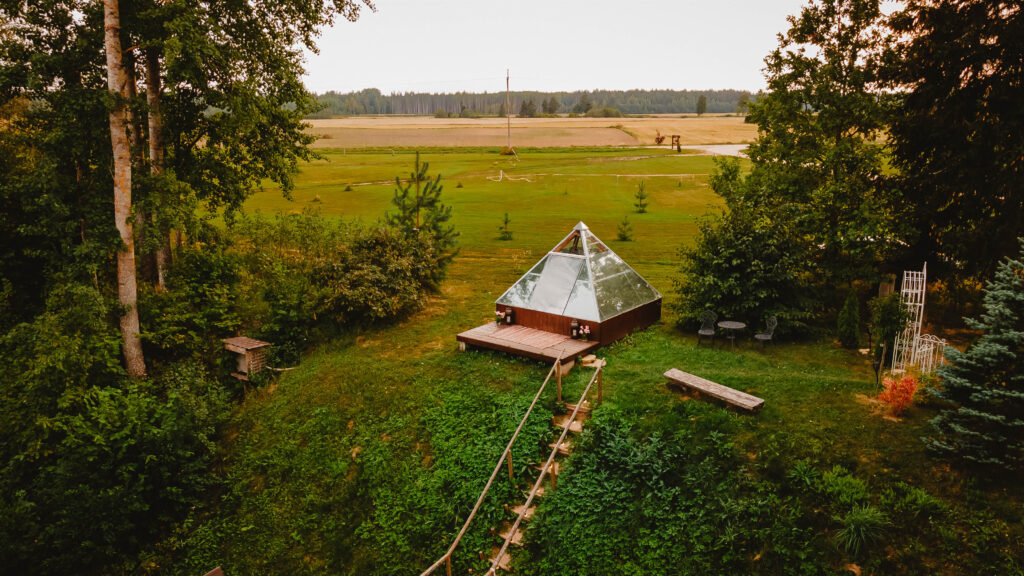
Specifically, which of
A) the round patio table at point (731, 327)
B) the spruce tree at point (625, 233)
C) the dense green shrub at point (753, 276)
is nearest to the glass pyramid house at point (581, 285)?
the dense green shrub at point (753, 276)

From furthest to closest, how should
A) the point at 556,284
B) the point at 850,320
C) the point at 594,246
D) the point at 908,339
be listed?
the point at 594,246, the point at 556,284, the point at 850,320, the point at 908,339

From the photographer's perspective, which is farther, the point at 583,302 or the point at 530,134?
the point at 530,134

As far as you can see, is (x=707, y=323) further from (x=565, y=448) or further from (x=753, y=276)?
(x=565, y=448)

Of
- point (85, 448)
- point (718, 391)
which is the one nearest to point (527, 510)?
point (718, 391)

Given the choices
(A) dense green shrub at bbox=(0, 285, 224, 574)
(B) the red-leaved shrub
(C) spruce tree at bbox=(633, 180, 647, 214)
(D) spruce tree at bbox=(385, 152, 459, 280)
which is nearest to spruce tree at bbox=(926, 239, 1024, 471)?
(B) the red-leaved shrub

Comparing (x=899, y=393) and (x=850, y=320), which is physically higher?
(x=850, y=320)

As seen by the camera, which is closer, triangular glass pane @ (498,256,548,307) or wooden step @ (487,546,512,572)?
wooden step @ (487,546,512,572)

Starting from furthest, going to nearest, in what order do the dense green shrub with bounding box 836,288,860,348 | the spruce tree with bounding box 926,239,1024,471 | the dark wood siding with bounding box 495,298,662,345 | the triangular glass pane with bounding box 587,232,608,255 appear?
the triangular glass pane with bounding box 587,232,608,255, the dark wood siding with bounding box 495,298,662,345, the dense green shrub with bounding box 836,288,860,348, the spruce tree with bounding box 926,239,1024,471

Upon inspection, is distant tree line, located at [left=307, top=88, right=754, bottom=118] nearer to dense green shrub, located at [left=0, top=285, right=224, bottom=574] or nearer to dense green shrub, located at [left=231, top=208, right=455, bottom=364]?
dense green shrub, located at [left=231, top=208, right=455, bottom=364]
